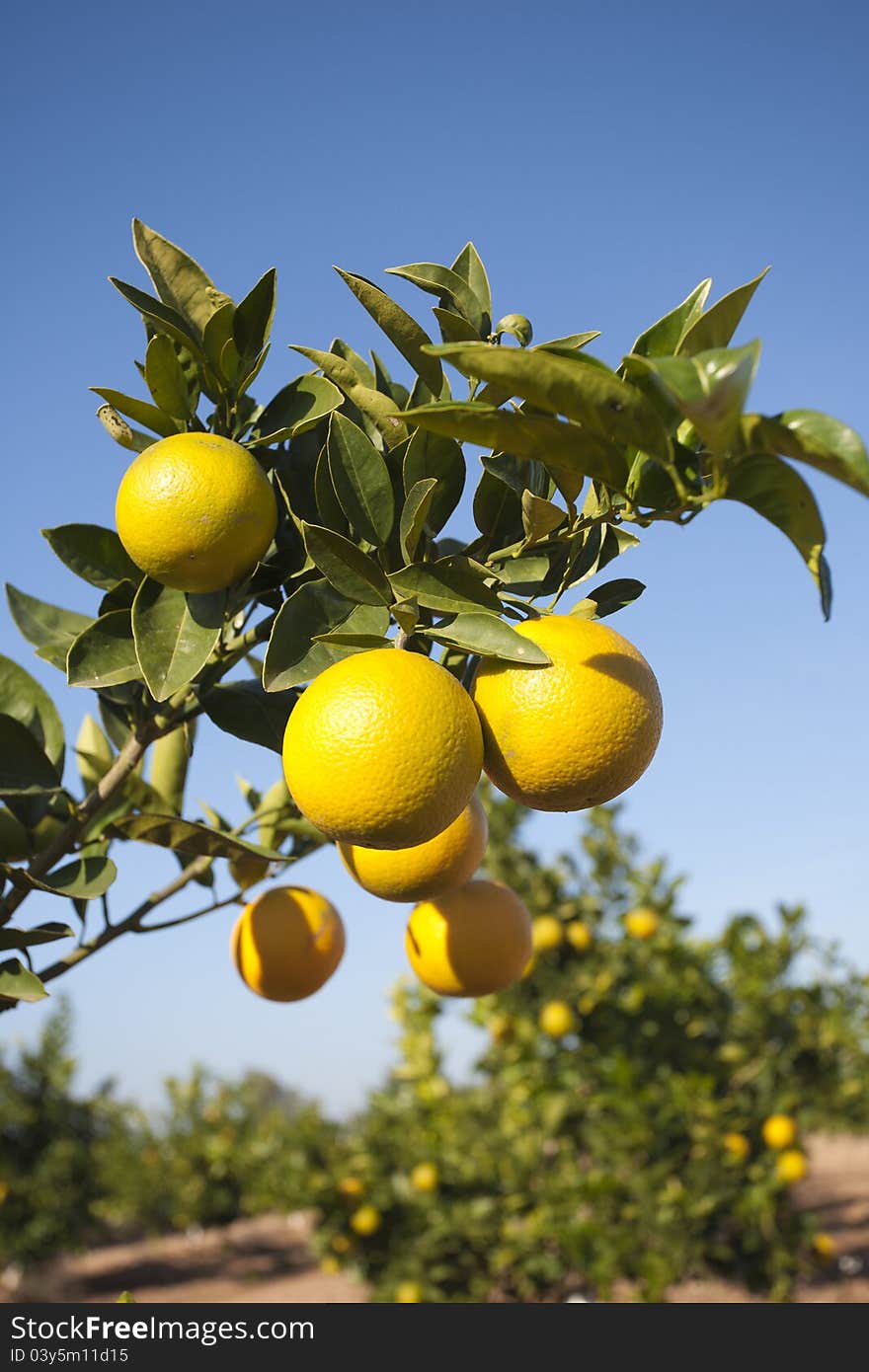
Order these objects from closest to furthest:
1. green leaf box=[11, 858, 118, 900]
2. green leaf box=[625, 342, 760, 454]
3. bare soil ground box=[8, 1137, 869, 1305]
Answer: green leaf box=[625, 342, 760, 454]
green leaf box=[11, 858, 118, 900]
bare soil ground box=[8, 1137, 869, 1305]

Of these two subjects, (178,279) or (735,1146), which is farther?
(735,1146)

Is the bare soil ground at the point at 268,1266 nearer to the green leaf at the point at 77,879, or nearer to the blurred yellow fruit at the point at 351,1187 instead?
the blurred yellow fruit at the point at 351,1187

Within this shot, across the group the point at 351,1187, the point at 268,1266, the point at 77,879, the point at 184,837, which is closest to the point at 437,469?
the point at 184,837

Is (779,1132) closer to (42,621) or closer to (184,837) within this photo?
(184,837)

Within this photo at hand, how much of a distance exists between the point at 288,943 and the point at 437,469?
0.79 meters

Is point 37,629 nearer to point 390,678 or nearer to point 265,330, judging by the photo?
point 265,330

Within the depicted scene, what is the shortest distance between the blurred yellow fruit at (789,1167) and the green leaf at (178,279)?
5777mm

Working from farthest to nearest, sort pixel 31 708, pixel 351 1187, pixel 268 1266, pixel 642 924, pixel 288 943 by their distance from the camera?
pixel 268 1266
pixel 351 1187
pixel 642 924
pixel 288 943
pixel 31 708

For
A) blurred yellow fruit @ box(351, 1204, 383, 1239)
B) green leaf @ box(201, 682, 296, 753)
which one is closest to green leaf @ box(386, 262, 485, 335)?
green leaf @ box(201, 682, 296, 753)

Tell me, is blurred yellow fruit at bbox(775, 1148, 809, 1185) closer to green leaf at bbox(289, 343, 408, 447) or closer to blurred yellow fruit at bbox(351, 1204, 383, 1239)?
blurred yellow fruit at bbox(351, 1204, 383, 1239)

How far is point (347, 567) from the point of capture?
39.8 inches

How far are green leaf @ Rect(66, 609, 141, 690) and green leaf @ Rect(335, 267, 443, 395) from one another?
436 mm

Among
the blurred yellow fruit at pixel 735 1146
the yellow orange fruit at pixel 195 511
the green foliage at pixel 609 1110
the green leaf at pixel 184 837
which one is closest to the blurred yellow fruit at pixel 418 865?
the green leaf at pixel 184 837

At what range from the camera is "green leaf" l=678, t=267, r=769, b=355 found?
0.91 m
